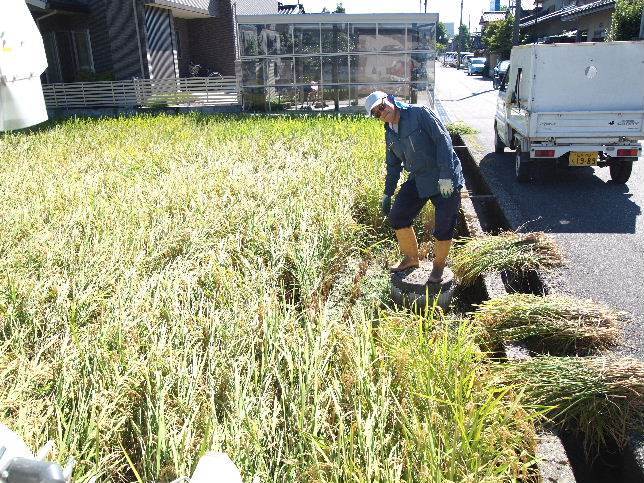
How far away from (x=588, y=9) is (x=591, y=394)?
24.6m

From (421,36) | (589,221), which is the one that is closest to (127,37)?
(421,36)

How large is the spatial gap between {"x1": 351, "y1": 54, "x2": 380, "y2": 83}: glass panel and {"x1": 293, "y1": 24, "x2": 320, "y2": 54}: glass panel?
1.03m

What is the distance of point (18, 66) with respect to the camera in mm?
→ 1436

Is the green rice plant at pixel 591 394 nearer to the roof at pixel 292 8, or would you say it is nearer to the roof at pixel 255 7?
the roof at pixel 255 7

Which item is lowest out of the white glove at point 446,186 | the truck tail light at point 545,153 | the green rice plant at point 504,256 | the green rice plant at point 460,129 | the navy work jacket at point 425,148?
the green rice plant at point 460,129

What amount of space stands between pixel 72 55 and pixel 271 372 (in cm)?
1953

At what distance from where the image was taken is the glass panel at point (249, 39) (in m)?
14.8

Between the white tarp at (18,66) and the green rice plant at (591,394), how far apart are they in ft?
7.43

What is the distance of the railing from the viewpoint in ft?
56.4

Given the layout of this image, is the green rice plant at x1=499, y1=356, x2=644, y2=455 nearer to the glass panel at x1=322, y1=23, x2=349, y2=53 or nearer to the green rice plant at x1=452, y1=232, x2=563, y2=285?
the green rice plant at x1=452, y1=232, x2=563, y2=285

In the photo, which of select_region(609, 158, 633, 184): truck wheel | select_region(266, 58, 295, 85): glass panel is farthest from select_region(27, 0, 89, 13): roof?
select_region(609, 158, 633, 184): truck wheel

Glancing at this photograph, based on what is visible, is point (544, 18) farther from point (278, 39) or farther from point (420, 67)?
point (278, 39)

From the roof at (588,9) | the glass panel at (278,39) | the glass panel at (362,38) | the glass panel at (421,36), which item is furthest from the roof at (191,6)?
the roof at (588,9)

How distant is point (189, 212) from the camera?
4.93m
